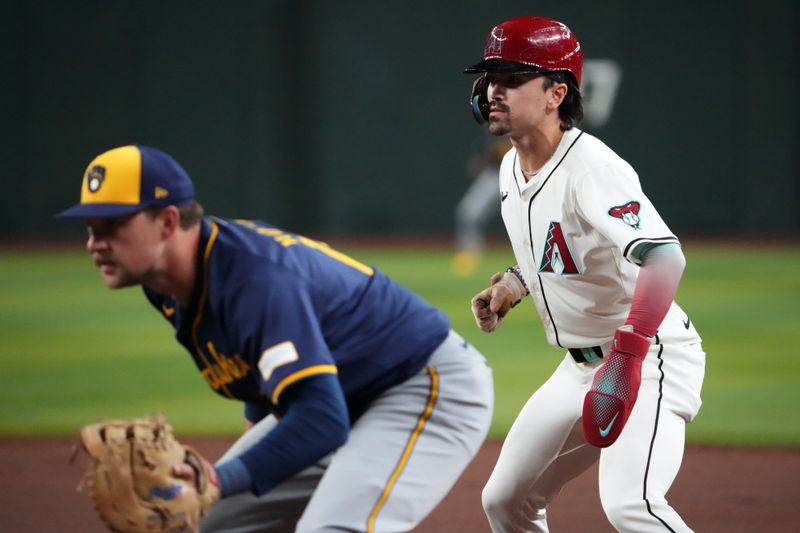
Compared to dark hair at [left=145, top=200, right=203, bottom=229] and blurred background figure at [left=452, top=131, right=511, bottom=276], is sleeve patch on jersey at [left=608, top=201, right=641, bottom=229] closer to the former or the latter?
dark hair at [left=145, top=200, right=203, bottom=229]

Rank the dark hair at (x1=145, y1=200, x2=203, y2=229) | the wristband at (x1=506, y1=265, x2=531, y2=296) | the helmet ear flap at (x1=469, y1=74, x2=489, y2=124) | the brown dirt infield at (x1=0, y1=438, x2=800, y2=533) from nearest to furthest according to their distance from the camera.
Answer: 1. the dark hair at (x1=145, y1=200, x2=203, y2=229)
2. the helmet ear flap at (x1=469, y1=74, x2=489, y2=124)
3. the wristband at (x1=506, y1=265, x2=531, y2=296)
4. the brown dirt infield at (x1=0, y1=438, x2=800, y2=533)

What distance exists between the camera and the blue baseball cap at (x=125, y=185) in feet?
9.03

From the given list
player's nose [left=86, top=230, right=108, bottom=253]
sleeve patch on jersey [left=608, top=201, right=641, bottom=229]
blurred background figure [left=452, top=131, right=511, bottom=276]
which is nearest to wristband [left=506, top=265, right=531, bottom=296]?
sleeve patch on jersey [left=608, top=201, right=641, bottom=229]

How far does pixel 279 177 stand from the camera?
849 inches

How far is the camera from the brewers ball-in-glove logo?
9.09ft

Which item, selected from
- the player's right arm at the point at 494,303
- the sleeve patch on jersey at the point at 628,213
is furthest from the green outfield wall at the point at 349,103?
the sleeve patch on jersey at the point at 628,213

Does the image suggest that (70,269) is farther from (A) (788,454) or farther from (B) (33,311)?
(A) (788,454)

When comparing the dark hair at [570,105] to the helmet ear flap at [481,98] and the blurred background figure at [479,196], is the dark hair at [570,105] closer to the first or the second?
the helmet ear flap at [481,98]

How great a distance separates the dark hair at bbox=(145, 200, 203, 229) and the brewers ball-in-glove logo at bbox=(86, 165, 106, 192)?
13cm

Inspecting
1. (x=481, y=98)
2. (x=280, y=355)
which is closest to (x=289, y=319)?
(x=280, y=355)

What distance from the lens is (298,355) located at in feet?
9.02

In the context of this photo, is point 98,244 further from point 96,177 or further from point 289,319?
point 289,319

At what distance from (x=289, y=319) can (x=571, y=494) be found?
344 cm

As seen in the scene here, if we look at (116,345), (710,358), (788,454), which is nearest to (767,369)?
(710,358)
